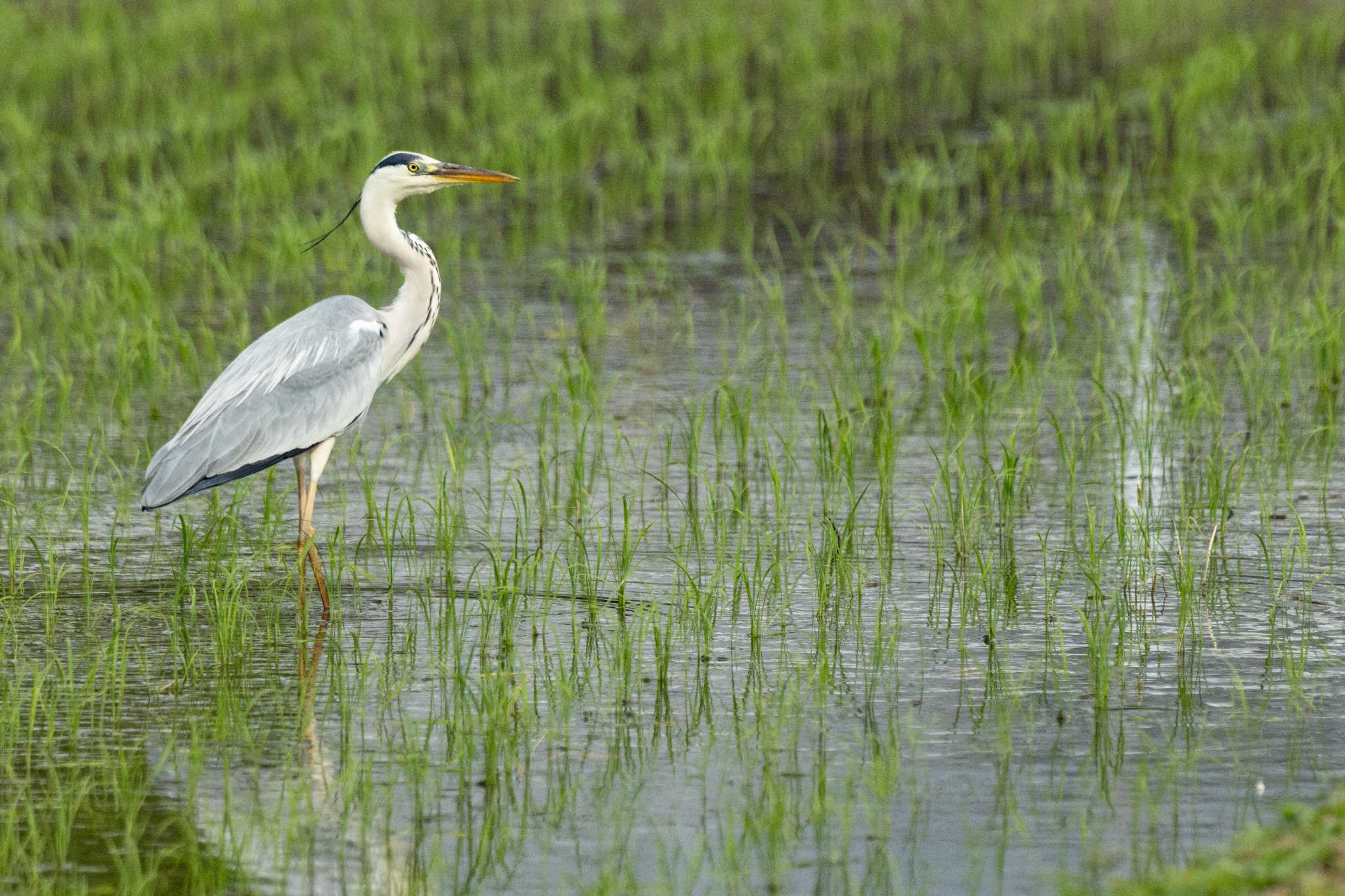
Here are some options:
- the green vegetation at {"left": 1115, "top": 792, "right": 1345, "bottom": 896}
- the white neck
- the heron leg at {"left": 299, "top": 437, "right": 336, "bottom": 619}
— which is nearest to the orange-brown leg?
the heron leg at {"left": 299, "top": 437, "right": 336, "bottom": 619}

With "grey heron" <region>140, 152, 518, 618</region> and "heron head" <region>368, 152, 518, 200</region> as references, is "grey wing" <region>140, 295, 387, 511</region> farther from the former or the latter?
"heron head" <region>368, 152, 518, 200</region>

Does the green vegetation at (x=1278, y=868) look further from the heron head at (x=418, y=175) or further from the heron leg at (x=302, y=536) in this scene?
the heron head at (x=418, y=175)

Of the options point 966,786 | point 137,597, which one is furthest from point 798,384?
point 966,786

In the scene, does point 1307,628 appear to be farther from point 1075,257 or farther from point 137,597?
point 1075,257

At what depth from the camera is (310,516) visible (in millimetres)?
6574

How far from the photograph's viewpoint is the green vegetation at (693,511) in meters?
4.53

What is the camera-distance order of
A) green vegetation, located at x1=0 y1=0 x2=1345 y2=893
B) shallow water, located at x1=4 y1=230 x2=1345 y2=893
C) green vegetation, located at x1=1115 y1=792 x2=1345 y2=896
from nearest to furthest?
1. green vegetation, located at x1=1115 y1=792 x2=1345 y2=896
2. shallow water, located at x1=4 y1=230 x2=1345 y2=893
3. green vegetation, located at x1=0 y1=0 x2=1345 y2=893

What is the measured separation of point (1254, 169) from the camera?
1367 cm

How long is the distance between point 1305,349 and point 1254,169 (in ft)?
16.3

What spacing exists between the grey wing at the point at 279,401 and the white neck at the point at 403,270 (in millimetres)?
68

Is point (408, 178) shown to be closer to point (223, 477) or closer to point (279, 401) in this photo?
point (279, 401)

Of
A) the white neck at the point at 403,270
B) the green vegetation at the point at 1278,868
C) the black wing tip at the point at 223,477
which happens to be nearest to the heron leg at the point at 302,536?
the black wing tip at the point at 223,477

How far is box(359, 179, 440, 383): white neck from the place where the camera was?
689cm

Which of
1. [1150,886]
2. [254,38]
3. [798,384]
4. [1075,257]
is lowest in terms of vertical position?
[1150,886]
